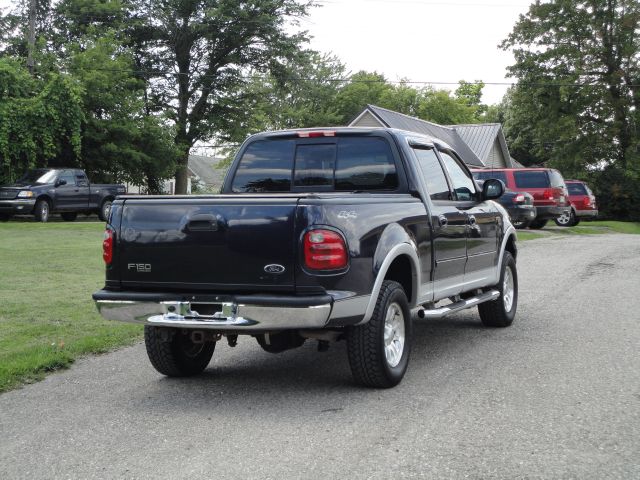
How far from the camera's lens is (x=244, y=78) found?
45.9 meters

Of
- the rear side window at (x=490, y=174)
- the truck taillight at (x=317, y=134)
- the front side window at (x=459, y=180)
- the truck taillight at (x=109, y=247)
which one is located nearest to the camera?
the truck taillight at (x=109, y=247)

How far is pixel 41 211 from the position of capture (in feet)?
87.2

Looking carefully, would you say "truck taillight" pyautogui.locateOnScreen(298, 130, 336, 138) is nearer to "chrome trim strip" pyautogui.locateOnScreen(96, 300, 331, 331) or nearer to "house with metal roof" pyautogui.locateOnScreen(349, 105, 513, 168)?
"chrome trim strip" pyautogui.locateOnScreen(96, 300, 331, 331)

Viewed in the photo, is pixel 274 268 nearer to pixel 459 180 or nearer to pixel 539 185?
pixel 459 180

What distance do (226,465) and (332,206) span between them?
1.92 metres

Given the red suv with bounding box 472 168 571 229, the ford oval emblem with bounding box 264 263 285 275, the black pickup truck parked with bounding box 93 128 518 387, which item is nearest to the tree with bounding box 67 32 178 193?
the red suv with bounding box 472 168 571 229

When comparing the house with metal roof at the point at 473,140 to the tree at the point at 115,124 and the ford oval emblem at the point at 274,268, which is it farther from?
the ford oval emblem at the point at 274,268

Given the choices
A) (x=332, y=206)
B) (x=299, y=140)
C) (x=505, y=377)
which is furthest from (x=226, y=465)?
(x=299, y=140)

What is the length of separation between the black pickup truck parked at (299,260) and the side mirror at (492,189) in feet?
4.50

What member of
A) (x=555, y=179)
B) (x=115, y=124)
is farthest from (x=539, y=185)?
(x=115, y=124)

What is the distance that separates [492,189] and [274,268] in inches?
142

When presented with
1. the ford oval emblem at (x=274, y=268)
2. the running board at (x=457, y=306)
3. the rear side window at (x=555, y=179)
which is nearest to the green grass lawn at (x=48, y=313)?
the ford oval emblem at (x=274, y=268)

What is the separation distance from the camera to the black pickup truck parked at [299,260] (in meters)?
5.39

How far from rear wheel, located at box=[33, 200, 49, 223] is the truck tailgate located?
22049mm
